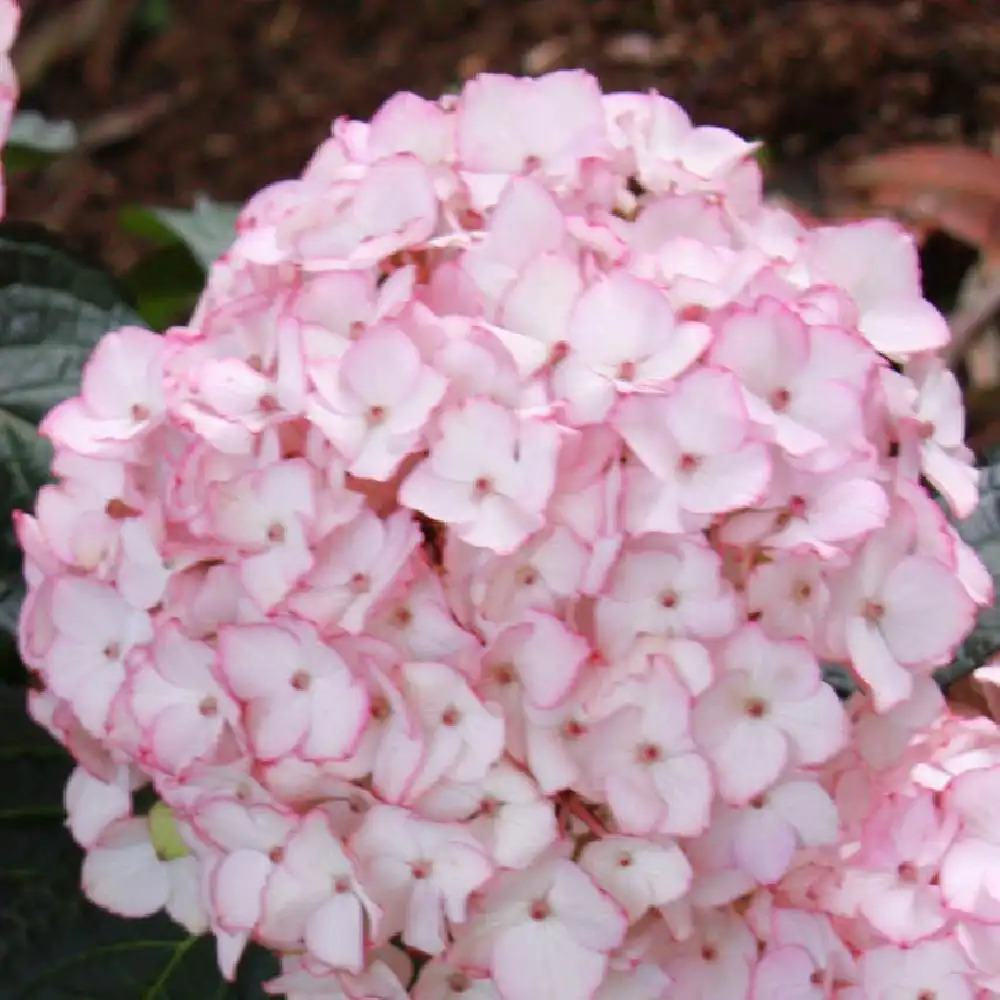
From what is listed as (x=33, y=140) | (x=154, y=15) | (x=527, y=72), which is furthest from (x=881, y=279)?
(x=154, y=15)

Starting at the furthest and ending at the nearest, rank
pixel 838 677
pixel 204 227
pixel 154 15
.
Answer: pixel 154 15, pixel 204 227, pixel 838 677

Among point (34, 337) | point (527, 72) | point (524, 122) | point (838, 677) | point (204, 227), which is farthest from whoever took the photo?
point (527, 72)

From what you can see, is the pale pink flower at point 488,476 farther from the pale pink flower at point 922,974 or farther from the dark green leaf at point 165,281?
the dark green leaf at point 165,281

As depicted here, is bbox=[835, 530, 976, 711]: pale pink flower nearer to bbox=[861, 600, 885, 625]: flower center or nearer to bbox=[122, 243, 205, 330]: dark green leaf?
bbox=[861, 600, 885, 625]: flower center

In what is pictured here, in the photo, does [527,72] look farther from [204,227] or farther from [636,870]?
[636,870]

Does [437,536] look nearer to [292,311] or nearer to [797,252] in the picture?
[292,311]

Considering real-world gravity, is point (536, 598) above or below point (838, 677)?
above

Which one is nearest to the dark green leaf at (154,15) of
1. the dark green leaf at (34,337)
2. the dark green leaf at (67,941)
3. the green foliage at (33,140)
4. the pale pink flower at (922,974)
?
the green foliage at (33,140)
